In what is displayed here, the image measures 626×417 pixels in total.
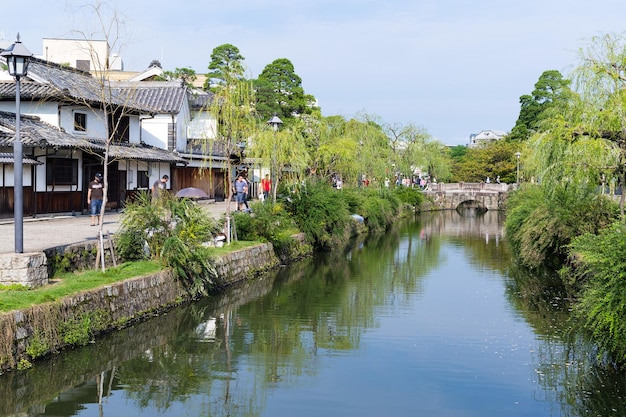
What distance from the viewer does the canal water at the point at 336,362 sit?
32.4 feet

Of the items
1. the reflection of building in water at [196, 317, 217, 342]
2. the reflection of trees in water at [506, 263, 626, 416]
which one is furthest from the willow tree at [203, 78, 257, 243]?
the reflection of trees in water at [506, 263, 626, 416]

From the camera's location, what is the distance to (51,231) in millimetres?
18375

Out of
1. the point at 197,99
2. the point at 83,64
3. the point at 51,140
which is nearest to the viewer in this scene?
the point at 51,140

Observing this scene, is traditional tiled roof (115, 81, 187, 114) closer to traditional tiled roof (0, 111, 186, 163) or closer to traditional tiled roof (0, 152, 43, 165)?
traditional tiled roof (0, 111, 186, 163)

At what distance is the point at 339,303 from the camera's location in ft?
57.4

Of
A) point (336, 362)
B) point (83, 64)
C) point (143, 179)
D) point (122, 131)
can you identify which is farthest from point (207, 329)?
point (83, 64)

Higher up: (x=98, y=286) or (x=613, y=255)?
(x=613, y=255)

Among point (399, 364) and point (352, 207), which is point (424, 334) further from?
point (352, 207)

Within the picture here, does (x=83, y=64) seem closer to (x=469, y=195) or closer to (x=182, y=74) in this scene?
(x=182, y=74)

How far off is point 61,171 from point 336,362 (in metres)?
16.0

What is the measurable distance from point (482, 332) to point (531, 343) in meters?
1.16

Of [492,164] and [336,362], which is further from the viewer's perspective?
[492,164]

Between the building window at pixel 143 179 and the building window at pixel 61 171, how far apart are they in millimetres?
5065

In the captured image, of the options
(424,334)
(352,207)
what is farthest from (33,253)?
(352,207)
